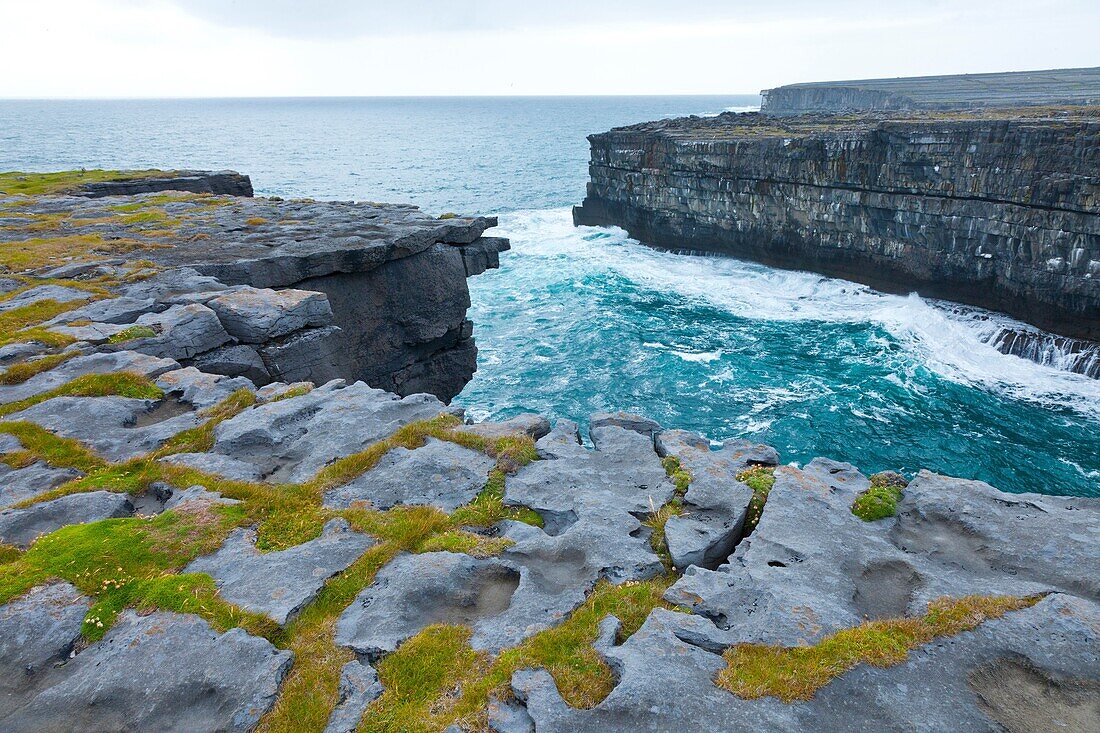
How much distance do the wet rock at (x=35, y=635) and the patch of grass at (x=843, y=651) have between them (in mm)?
6906

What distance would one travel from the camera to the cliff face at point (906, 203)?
35812 mm

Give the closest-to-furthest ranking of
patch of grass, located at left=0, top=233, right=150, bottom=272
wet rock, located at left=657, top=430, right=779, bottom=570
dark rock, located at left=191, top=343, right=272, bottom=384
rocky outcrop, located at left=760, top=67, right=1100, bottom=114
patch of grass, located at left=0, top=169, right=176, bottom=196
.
→ 1. wet rock, located at left=657, top=430, right=779, bottom=570
2. dark rock, located at left=191, top=343, right=272, bottom=384
3. patch of grass, located at left=0, top=233, right=150, bottom=272
4. patch of grass, located at left=0, top=169, right=176, bottom=196
5. rocky outcrop, located at left=760, top=67, right=1100, bottom=114

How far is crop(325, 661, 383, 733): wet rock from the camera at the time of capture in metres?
6.11

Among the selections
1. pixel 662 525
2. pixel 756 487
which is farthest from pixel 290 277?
pixel 756 487

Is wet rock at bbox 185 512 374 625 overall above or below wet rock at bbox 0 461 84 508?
below

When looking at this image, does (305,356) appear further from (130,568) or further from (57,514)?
(130,568)

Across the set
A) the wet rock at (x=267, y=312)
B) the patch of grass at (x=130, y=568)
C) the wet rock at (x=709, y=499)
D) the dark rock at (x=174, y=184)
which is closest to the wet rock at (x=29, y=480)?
the patch of grass at (x=130, y=568)

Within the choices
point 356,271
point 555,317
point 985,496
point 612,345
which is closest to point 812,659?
point 985,496

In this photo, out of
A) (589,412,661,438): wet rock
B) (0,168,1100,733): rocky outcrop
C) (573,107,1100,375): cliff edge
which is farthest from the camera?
(573,107,1100,375): cliff edge

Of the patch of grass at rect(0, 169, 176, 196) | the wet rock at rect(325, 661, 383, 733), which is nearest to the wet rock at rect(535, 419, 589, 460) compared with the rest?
the wet rock at rect(325, 661, 383, 733)

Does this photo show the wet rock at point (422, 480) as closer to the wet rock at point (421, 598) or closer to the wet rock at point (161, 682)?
the wet rock at point (421, 598)

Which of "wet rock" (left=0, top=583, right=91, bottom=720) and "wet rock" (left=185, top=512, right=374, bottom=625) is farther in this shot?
"wet rock" (left=185, top=512, right=374, bottom=625)

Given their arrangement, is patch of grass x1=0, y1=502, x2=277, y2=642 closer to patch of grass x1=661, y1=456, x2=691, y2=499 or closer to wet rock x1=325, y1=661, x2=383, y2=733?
wet rock x1=325, y1=661, x2=383, y2=733

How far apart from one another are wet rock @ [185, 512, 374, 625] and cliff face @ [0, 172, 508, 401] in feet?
26.1
